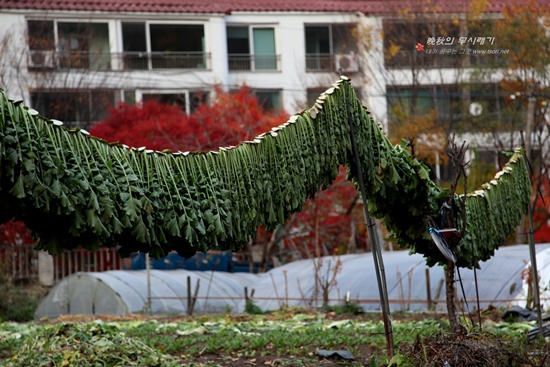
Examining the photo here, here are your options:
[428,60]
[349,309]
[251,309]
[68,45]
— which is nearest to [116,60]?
[68,45]

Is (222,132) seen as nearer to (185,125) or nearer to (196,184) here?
(185,125)

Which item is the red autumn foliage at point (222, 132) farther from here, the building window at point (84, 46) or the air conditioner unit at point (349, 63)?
the air conditioner unit at point (349, 63)

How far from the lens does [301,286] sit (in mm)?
Answer: 20859

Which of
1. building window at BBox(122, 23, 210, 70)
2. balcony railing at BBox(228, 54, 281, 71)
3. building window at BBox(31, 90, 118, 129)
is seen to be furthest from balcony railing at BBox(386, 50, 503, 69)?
building window at BBox(31, 90, 118, 129)

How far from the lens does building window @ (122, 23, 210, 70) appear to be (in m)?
30.4

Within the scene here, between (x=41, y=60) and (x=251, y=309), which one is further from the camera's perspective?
(x=41, y=60)

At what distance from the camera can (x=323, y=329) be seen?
1333 cm

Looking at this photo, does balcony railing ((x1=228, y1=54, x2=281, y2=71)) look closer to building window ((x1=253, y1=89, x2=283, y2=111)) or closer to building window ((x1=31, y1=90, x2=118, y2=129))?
building window ((x1=253, y1=89, x2=283, y2=111))

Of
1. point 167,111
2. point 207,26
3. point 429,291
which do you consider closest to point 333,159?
point 429,291

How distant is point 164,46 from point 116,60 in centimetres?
283

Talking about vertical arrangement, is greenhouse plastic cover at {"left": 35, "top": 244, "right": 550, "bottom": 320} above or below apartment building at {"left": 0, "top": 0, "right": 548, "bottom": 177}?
below

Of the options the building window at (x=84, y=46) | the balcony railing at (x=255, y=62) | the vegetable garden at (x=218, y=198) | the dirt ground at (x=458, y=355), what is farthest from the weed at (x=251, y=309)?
the balcony railing at (x=255, y=62)

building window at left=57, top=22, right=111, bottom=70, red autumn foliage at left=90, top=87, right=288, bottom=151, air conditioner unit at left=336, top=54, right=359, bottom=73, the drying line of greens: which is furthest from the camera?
air conditioner unit at left=336, top=54, right=359, bottom=73

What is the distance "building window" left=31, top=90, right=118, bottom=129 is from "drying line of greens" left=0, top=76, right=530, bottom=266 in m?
17.8
